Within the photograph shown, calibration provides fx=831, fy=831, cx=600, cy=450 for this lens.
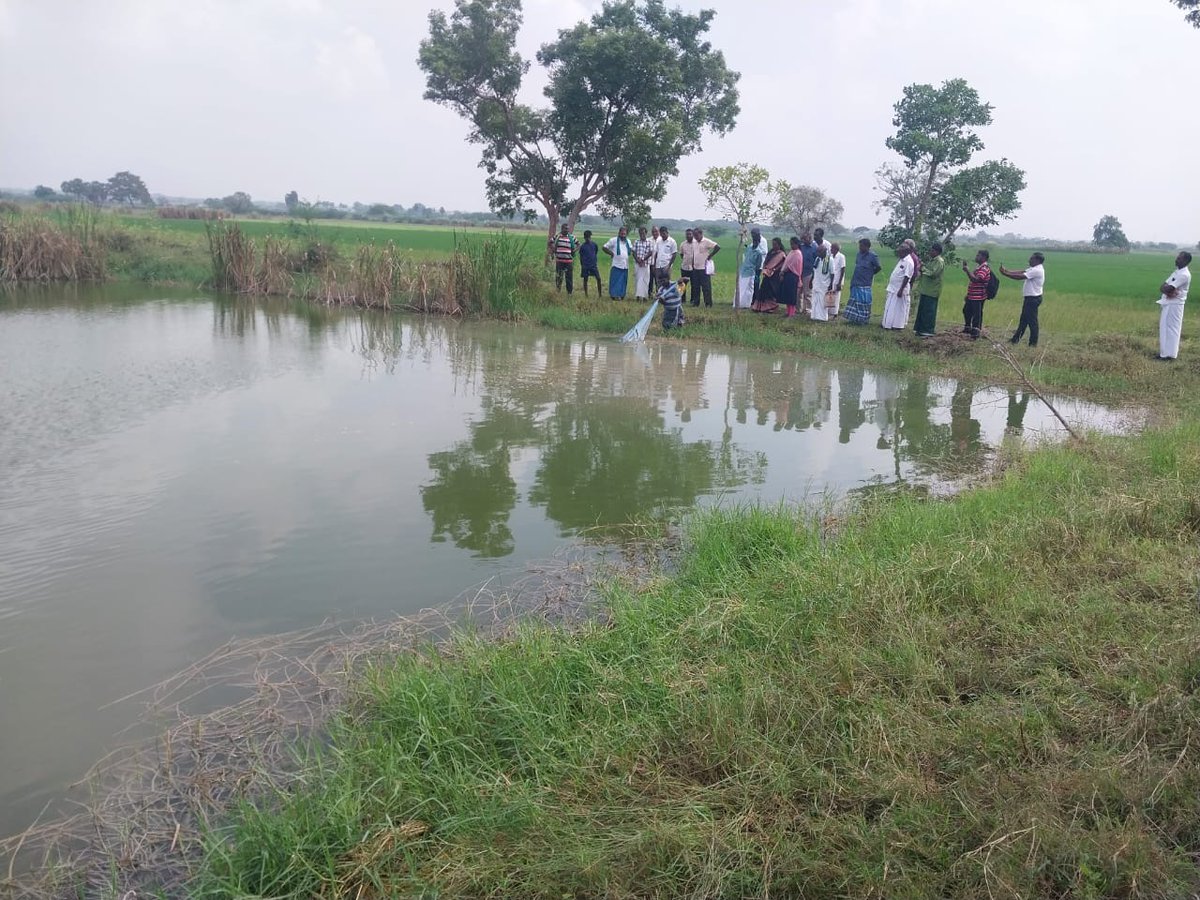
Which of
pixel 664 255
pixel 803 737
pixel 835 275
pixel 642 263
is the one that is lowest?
pixel 803 737

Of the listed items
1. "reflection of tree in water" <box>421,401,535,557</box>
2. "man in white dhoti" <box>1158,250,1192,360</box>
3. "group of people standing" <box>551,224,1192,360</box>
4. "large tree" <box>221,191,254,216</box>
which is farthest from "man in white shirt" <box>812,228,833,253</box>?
"large tree" <box>221,191,254,216</box>

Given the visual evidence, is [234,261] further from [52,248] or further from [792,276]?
[792,276]

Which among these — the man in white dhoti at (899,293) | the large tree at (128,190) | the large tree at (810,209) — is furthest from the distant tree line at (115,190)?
the man in white dhoti at (899,293)

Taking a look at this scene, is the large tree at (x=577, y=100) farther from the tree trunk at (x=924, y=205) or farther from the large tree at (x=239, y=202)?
the large tree at (x=239, y=202)

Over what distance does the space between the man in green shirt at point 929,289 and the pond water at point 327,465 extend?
72.7 inches

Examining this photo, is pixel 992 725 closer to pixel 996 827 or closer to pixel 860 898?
pixel 996 827

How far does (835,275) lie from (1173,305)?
14.7 feet

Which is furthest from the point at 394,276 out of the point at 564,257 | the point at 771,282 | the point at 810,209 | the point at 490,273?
the point at 810,209

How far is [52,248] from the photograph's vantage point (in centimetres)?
1639

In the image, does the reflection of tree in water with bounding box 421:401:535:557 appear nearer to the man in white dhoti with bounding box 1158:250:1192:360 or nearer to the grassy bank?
the grassy bank

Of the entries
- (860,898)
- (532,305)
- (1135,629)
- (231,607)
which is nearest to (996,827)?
(860,898)

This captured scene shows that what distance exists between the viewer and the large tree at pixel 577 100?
15.0m

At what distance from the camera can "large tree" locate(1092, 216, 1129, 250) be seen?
2650 inches

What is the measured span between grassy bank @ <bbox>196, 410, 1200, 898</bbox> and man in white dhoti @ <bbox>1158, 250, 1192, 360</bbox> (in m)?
7.64
